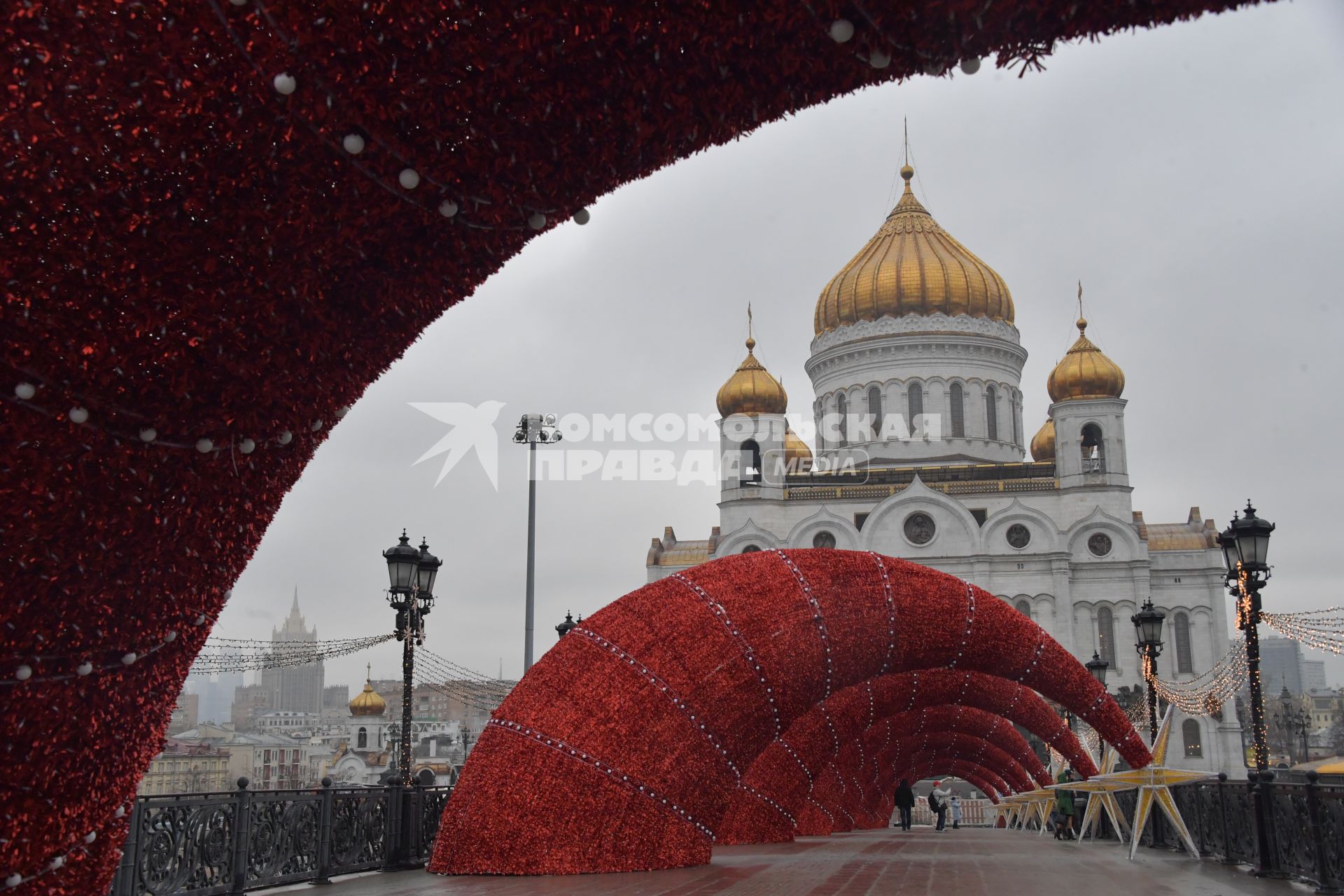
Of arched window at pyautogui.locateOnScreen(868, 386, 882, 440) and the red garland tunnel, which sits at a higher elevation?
arched window at pyautogui.locateOnScreen(868, 386, 882, 440)

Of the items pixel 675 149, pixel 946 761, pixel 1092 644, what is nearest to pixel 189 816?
pixel 675 149

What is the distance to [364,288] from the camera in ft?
10.9

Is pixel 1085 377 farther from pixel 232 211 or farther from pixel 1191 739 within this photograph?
pixel 232 211

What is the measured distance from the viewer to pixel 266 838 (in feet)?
31.5

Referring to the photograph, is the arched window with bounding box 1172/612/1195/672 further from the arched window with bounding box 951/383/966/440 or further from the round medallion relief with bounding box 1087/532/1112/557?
the arched window with bounding box 951/383/966/440

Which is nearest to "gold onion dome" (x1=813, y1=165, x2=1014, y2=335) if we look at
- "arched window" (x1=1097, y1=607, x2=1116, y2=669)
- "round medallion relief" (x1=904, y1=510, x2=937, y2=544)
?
"round medallion relief" (x1=904, y1=510, x2=937, y2=544)

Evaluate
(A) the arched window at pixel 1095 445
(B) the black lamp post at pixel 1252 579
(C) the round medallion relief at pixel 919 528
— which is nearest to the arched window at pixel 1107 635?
(A) the arched window at pixel 1095 445

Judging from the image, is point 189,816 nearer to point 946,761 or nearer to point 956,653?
point 956,653

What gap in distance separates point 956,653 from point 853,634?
1.20m

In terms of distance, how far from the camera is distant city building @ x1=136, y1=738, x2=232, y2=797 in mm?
42469

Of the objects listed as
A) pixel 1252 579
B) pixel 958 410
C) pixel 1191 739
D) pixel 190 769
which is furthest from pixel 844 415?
pixel 1252 579

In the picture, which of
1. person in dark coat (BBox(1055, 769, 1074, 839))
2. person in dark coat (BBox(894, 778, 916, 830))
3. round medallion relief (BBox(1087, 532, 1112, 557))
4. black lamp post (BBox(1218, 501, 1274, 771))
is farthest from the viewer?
round medallion relief (BBox(1087, 532, 1112, 557))

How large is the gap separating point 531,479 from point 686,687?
388 inches

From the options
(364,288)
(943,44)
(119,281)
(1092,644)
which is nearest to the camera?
(943,44)
